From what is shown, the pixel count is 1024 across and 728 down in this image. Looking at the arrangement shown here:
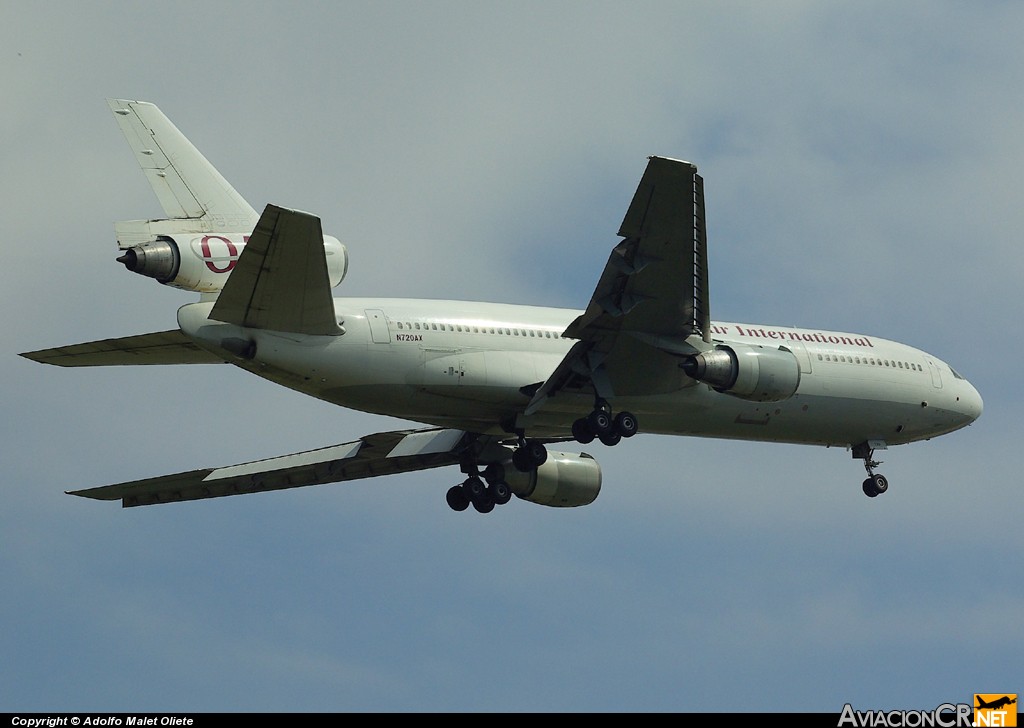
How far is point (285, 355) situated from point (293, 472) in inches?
346

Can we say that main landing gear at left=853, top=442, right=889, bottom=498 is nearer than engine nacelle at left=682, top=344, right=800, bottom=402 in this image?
No

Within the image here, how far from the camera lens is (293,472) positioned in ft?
124

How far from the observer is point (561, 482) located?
37.9m

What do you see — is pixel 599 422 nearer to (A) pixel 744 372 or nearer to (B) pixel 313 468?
(A) pixel 744 372

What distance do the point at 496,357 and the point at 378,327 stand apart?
8.52 feet

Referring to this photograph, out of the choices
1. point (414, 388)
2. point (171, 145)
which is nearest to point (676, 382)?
point (414, 388)

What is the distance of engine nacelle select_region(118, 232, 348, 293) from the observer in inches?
1115

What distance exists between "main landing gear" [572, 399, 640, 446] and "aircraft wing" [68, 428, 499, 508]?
469 cm

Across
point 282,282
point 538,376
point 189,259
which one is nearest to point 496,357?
point 538,376

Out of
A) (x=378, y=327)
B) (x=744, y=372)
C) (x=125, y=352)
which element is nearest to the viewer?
(x=125, y=352)

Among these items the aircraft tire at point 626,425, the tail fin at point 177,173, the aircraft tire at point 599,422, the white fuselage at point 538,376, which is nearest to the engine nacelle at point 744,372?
the white fuselage at point 538,376

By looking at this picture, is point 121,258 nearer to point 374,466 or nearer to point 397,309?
point 397,309

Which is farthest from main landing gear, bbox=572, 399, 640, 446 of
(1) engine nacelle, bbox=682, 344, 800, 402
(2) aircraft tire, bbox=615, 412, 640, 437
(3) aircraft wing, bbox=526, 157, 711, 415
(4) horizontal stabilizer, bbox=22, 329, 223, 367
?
(4) horizontal stabilizer, bbox=22, 329, 223, 367

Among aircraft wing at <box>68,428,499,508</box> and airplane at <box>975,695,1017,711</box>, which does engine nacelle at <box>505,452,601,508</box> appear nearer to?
aircraft wing at <box>68,428,499,508</box>
